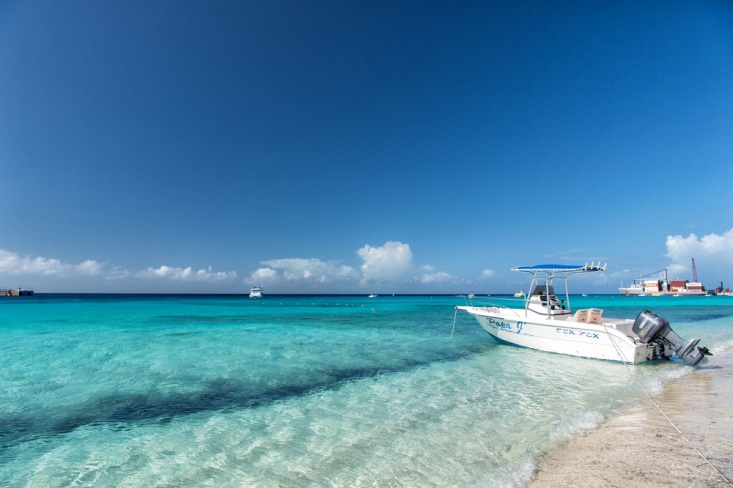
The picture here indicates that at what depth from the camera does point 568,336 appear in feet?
42.1

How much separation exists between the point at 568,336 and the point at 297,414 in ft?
34.9

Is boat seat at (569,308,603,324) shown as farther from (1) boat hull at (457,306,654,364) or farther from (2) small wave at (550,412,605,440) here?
(2) small wave at (550,412,605,440)

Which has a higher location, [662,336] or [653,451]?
[662,336]

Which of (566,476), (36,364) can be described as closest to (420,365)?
(566,476)

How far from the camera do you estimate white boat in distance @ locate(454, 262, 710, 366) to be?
11.4m

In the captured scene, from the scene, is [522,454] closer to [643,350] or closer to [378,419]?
[378,419]

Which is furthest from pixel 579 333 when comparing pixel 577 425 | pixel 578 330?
pixel 577 425

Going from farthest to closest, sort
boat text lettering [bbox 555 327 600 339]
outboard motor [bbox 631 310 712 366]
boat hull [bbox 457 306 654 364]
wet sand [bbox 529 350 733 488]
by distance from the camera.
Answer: boat text lettering [bbox 555 327 600 339], boat hull [bbox 457 306 654 364], outboard motor [bbox 631 310 712 366], wet sand [bbox 529 350 733 488]

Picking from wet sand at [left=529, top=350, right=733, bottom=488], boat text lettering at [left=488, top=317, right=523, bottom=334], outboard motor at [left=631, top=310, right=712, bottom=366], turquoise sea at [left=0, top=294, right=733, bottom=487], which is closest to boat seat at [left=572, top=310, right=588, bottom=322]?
outboard motor at [left=631, top=310, right=712, bottom=366]

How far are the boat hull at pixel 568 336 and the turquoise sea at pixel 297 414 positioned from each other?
45 centimetres

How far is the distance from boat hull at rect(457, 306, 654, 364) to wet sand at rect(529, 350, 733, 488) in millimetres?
4035

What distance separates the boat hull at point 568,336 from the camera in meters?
11.5

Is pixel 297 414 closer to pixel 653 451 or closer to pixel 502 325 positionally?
pixel 653 451

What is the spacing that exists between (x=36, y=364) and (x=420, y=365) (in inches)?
530
